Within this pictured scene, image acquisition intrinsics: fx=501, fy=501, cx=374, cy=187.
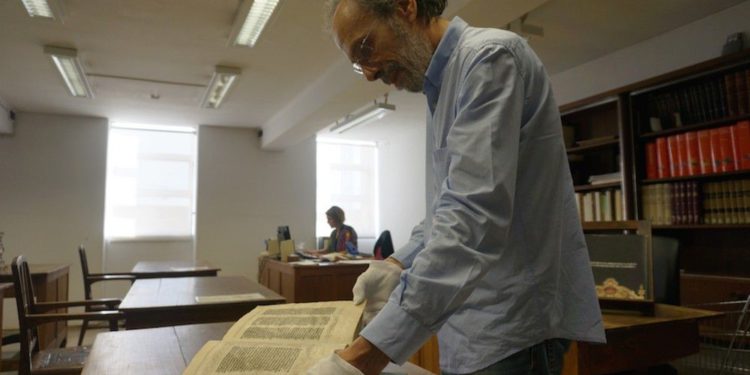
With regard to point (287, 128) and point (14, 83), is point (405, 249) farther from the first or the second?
point (14, 83)

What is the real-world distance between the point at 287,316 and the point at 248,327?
0.31 ft

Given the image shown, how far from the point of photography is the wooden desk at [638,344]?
1.51 m

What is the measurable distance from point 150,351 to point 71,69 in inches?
168

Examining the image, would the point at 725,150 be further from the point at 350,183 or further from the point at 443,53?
the point at 350,183

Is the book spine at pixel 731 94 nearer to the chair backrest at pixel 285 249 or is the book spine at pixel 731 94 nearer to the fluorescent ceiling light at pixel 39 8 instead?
the chair backrest at pixel 285 249

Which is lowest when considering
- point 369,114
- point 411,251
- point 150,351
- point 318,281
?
point 318,281

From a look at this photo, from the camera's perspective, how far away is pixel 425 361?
2098 millimetres

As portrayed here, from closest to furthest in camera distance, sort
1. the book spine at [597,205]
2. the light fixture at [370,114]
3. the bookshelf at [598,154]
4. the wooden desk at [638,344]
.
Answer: the wooden desk at [638,344], the bookshelf at [598,154], the book spine at [597,205], the light fixture at [370,114]

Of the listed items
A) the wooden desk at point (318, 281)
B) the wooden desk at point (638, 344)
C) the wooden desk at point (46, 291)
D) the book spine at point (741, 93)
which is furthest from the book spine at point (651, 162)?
the wooden desk at point (46, 291)

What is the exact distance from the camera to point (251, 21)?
3.46m

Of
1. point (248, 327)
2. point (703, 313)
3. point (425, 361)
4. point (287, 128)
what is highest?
point (287, 128)

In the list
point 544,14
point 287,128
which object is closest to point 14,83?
point 287,128

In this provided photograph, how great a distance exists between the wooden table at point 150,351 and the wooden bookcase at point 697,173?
2.96 m

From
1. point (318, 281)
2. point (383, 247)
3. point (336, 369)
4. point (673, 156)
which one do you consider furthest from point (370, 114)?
point (336, 369)
